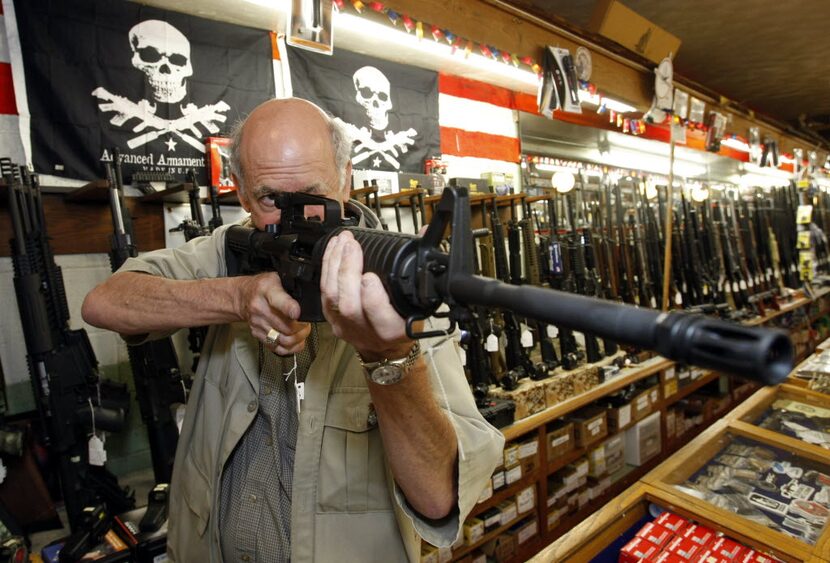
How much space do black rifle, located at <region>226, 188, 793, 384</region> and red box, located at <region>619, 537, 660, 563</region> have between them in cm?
122

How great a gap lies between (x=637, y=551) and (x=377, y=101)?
10.3 feet

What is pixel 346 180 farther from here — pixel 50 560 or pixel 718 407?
pixel 718 407

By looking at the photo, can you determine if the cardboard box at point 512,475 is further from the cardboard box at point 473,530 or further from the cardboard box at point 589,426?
the cardboard box at point 589,426

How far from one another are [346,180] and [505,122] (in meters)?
3.34

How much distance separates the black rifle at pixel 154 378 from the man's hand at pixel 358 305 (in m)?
1.91

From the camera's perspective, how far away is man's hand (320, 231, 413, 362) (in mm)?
743

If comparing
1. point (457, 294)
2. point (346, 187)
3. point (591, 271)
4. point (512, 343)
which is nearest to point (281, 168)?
point (346, 187)

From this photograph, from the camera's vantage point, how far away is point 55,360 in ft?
7.03

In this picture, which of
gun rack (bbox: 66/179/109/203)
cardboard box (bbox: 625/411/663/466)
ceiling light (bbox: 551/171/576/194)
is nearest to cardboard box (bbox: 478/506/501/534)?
cardboard box (bbox: 625/411/663/466)

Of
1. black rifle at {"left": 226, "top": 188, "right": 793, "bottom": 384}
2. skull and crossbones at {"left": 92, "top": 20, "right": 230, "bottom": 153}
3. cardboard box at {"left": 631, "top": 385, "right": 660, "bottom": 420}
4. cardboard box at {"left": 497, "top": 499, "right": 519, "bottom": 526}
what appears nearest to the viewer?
black rifle at {"left": 226, "top": 188, "right": 793, "bottom": 384}

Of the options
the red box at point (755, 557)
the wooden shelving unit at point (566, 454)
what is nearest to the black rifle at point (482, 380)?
the wooden shelving unit at point (566, 454)

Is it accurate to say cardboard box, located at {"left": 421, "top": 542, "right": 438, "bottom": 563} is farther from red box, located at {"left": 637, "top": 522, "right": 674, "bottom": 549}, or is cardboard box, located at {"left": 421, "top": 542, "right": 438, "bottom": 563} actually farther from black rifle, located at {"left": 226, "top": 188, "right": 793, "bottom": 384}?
black rifle, located at {"left": 226, "top": 188, "right": 793, "bottom": 384}

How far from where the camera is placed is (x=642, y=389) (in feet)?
12.8

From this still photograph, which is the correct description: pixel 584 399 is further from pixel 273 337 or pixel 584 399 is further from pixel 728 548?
pixel 273 337
